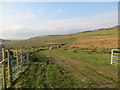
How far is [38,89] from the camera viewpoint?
19.5 ft

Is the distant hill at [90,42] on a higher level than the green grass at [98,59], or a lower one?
higher

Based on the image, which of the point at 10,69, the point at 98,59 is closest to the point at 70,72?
the point at 10,69

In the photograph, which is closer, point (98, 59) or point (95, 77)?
point (95, 77)

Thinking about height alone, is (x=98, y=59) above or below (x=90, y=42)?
below

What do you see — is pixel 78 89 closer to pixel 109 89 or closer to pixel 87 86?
pixel 87 86

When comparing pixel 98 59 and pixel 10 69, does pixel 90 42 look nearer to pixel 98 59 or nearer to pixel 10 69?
pixel 98 59

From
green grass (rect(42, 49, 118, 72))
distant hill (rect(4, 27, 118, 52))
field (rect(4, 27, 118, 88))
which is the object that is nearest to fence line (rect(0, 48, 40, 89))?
field (rect(4, 27, 118, 88))

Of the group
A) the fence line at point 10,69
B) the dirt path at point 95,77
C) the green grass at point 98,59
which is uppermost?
the fence line at point 10,69

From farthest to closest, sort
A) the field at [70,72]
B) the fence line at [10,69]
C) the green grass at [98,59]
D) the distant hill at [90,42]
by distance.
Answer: the distant hill at [90,42]
the green grass at [98,59]
the field at [70,72]
the fence line at [10,69]

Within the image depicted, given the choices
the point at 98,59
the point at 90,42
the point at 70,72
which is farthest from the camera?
the point at 90,42

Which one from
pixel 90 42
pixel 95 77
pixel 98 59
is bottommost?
pixel 98 59

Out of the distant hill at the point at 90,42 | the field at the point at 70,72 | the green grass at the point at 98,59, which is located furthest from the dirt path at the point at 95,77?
the distant hill at the point at 90,42

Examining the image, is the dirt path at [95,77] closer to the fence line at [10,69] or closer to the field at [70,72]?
the field at [70,72]

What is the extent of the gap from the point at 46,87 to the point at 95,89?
262cm
